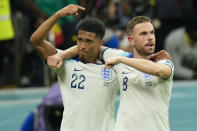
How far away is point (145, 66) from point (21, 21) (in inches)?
205

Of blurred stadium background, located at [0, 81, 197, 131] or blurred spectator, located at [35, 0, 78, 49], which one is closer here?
blurred stadium background, located at [0, 81, 197, 131]

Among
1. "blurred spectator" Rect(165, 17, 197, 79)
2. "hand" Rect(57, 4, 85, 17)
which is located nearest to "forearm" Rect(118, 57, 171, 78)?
"hand" Rect(57, 4, 85, 17)

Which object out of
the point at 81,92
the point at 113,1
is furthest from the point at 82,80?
the point at 113,1

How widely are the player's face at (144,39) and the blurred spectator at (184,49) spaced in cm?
571

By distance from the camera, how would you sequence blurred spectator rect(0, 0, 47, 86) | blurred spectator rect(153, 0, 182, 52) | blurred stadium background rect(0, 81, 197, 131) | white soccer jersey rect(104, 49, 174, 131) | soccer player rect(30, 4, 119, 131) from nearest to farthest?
white soccer jersey rect(104, 49, 174, 131)
soccer player rect(30, 4, 119, 131)
blurred stadium background rect(0, 81, 197, 131)
blurred spectator rect(0, 0, 47, 86)
blurred spectator rect(153, 0, 182, 52)

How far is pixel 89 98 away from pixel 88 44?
42cm

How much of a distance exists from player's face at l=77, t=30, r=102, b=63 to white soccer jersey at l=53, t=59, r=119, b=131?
94 millimetres

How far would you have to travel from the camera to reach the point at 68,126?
5.14m

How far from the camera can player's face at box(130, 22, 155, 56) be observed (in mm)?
4812

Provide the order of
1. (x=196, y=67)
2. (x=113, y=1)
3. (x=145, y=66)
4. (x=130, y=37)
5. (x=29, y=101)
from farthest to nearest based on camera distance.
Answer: (x=196, y=67)
(x=113, y=1)
(x=29, y=101)
(x=130, y=37)
(x=145, y=66)

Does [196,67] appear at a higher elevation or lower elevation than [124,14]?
lower

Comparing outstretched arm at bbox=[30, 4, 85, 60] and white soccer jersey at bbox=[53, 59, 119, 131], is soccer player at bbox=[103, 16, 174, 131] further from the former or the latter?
outstretched arm at bbox=[30, 4, 85, 60]

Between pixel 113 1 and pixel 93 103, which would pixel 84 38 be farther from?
pixel 113 1

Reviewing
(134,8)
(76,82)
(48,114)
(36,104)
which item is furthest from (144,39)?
(134,8)
